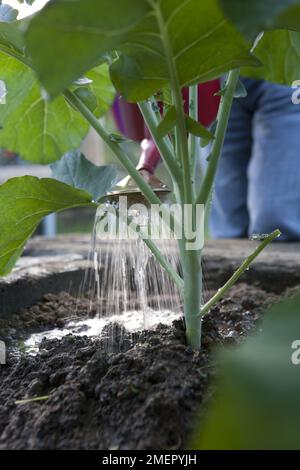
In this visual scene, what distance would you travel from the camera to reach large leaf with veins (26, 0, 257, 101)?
39 cm

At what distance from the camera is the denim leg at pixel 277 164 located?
208 cm

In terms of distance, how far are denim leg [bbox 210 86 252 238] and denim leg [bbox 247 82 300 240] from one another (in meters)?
0.20

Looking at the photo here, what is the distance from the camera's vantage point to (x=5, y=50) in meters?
0.74

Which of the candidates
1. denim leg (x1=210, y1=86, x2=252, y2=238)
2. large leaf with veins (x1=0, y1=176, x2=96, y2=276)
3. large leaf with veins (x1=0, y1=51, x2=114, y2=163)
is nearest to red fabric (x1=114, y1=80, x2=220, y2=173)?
large leaf with veins (x1=0, y1=51, x2=114, y2=163)

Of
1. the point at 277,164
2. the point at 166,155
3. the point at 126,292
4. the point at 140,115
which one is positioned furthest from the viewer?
the point at 277,164

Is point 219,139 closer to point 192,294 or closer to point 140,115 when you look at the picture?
point 192,294

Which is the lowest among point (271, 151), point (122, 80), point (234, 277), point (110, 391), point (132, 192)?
point (110, 391)

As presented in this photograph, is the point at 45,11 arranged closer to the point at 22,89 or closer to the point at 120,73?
the point at 120,73

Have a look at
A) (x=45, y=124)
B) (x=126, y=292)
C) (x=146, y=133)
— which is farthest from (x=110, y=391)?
(x=146, y=133)

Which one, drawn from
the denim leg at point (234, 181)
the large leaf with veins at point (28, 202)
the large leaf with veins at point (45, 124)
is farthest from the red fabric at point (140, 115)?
the denim leg at point (234, 181)

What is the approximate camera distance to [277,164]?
85.1 inches

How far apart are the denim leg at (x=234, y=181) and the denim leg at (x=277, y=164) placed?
0.66ft

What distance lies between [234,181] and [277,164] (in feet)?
1.26
